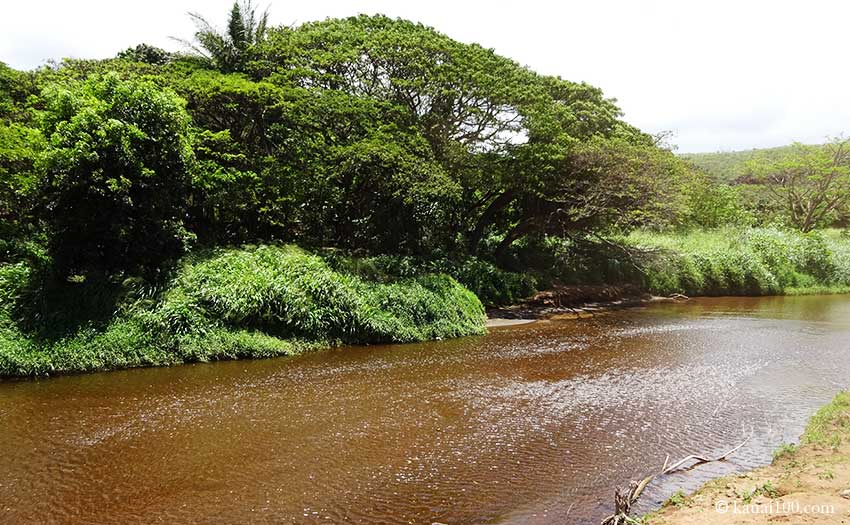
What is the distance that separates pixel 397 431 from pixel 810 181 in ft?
153

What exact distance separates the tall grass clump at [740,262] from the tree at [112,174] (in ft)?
64.0

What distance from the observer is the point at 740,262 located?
27.5 meters

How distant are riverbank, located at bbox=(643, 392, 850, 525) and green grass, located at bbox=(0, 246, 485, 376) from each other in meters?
9.79

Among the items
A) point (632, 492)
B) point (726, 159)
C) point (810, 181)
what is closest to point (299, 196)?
point (632, 492)

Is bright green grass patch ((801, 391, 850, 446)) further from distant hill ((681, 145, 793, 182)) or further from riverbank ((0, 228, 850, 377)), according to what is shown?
distant hill ((681, 145, 793, 182))

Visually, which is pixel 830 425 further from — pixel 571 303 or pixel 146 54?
pixel 146 54

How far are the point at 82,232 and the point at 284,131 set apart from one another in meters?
7.59

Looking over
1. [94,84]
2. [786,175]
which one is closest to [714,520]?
[94,84]

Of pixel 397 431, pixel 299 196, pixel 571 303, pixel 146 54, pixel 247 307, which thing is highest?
pixel 146 54

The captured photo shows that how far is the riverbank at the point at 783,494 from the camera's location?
16.3 feet

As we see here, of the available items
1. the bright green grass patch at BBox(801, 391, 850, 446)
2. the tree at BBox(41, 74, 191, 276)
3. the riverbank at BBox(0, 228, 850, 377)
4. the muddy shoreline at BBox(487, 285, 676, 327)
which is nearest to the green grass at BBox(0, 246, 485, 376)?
the riverbank at BBox(0, 228, 850, 377)

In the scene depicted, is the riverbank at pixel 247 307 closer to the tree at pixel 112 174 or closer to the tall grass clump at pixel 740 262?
the tree at pixel 112 174

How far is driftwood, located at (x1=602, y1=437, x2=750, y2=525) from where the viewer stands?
5.18m

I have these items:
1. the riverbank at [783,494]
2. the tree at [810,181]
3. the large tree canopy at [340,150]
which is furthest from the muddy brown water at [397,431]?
the tree at [810,181]
